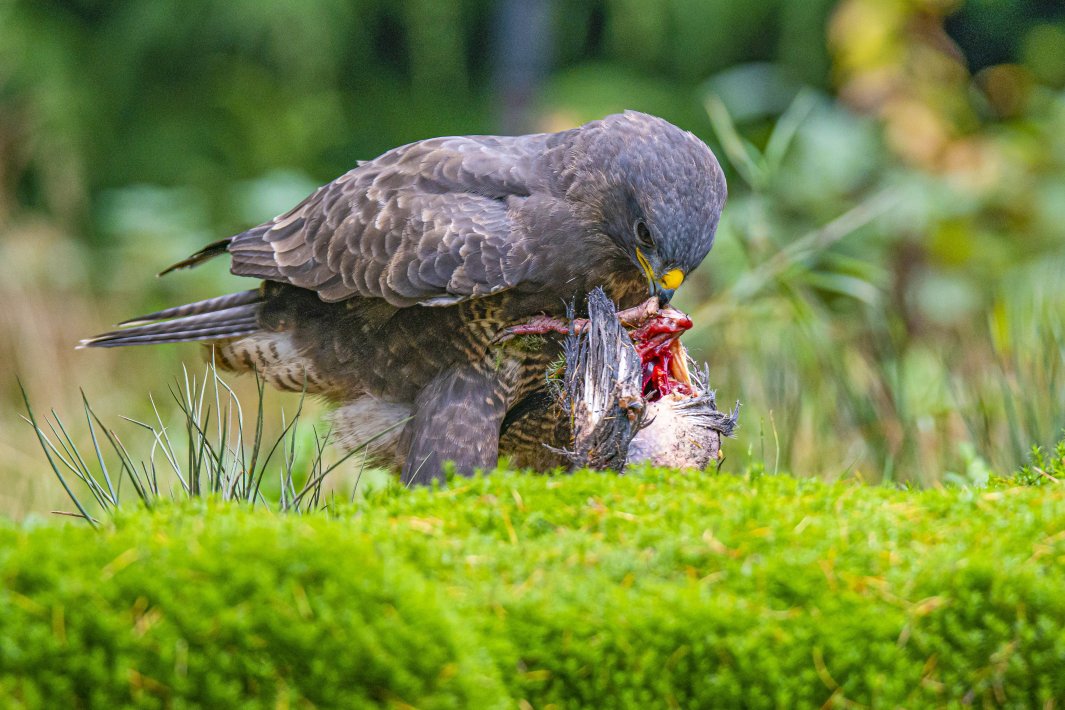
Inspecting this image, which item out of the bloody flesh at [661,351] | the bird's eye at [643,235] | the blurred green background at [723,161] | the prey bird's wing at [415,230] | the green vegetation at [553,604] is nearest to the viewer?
the green vegetation at [553,604]

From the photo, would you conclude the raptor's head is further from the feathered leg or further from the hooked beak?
the feathered leg

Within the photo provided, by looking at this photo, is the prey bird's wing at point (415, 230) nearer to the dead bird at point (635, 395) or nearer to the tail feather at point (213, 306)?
the tail feather at point (213, 306)

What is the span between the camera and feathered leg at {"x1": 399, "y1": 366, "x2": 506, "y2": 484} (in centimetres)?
311

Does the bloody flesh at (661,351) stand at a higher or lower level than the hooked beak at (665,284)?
lower

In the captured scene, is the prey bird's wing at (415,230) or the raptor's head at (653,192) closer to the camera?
the raptor's head at (653,192)

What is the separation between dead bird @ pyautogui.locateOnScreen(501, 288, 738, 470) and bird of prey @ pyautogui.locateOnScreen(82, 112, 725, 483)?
0.13 metres

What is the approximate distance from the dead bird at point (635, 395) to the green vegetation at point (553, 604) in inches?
15.8

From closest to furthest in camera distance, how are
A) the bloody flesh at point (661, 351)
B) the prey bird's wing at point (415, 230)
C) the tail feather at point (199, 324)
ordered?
the bloody flesh at point (661, 351) < the prey bird's wing at point (415, 230) < the tail feather at point (199, 324)

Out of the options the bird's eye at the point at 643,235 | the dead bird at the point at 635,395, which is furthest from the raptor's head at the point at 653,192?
the dead bird at the point at 635,395

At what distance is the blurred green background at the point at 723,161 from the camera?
4156 millimetres

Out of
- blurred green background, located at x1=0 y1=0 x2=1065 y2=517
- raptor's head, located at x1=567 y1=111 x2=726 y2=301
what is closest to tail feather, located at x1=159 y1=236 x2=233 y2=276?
blurred green background, located at x1=0 y1=0 x2=1065 y2=517

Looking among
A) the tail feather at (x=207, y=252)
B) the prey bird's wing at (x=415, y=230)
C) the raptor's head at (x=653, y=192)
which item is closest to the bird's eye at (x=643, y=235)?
the raptor's head at (x=653, y=192)

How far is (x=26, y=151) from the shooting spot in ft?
25.6

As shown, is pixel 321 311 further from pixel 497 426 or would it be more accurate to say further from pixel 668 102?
pixel 668 102
